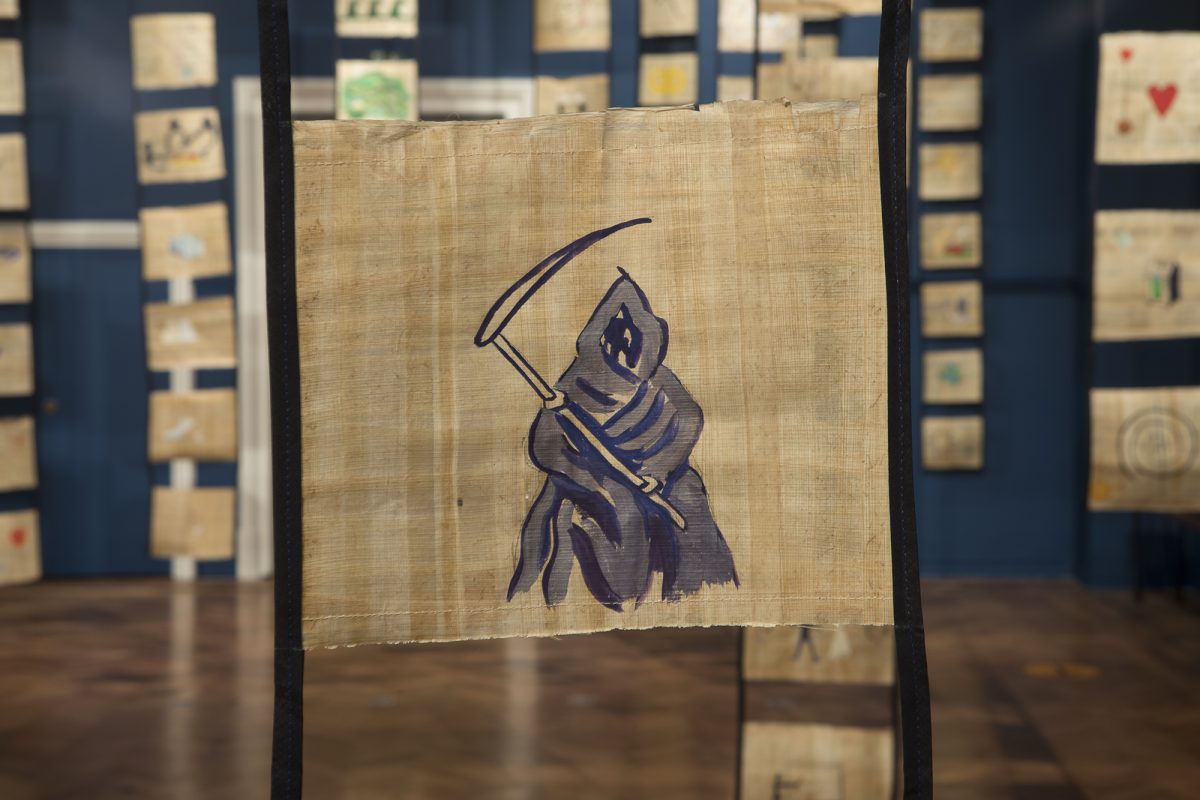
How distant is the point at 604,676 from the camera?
3654mm

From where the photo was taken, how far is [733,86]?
5000 millimetres

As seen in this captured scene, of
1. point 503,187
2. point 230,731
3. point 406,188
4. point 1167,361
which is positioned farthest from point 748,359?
point 1167,361

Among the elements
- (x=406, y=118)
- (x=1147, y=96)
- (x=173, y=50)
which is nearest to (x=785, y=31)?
(x=1147, y=96)

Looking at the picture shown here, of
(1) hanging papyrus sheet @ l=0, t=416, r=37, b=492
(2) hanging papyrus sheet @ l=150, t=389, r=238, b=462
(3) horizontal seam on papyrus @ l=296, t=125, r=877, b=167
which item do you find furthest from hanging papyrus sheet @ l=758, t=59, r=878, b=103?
(1) hanging papyrus sheet @ l=0, t=416, r=37, b=492

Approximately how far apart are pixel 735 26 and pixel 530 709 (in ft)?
10.8

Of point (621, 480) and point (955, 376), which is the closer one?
point (621, 480)

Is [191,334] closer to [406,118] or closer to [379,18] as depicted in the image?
[406,118]

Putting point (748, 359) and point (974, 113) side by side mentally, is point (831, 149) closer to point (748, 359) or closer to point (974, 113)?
point (748, 359)

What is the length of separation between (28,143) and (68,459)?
59.6 inches

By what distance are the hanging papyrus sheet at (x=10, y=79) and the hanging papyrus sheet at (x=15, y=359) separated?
3.35 feet

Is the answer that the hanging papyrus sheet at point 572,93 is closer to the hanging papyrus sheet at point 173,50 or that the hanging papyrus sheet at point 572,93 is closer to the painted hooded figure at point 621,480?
the hanging papyrus sheet at point 173,50

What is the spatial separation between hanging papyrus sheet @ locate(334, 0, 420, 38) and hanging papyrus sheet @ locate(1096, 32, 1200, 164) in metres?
2.90

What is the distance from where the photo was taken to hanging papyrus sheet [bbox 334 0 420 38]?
4934mm

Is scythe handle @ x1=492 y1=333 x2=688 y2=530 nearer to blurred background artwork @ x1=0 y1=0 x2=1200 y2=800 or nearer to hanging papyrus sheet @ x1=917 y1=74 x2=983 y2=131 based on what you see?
blurred background artwork @ x1=0 y1=0 x2=1200 y2=800
